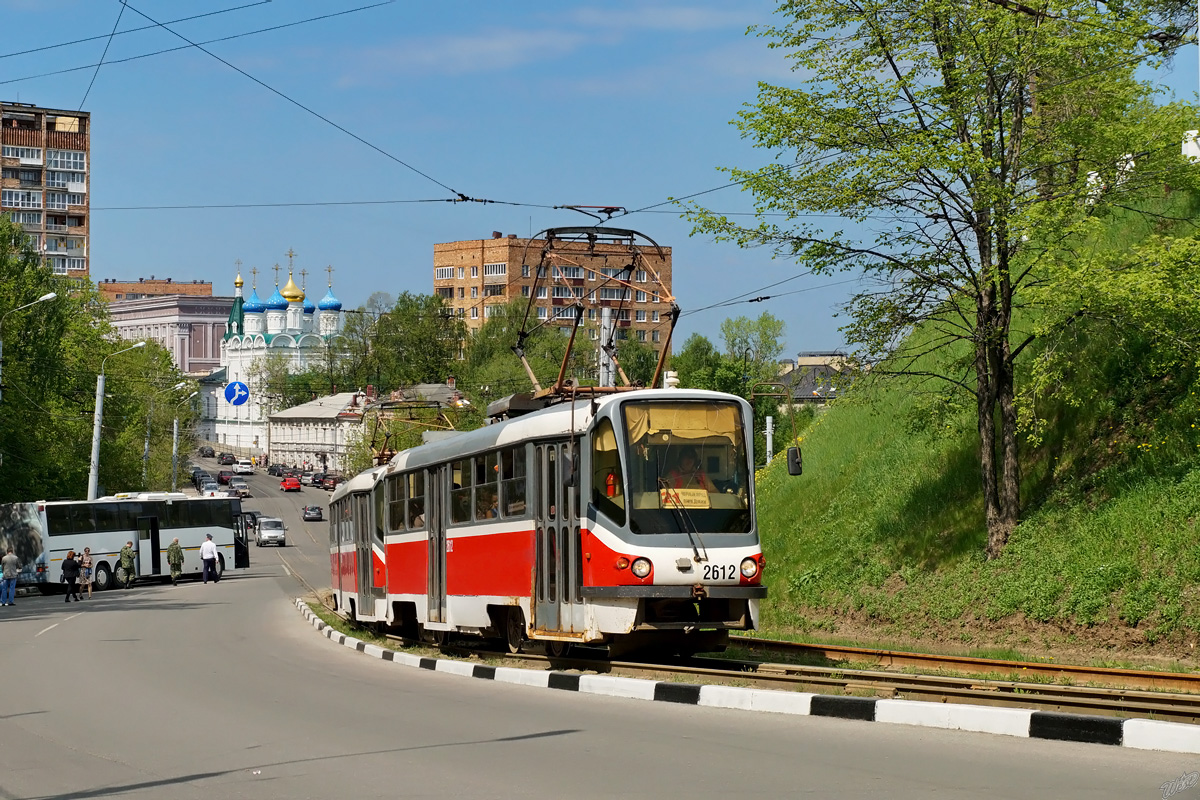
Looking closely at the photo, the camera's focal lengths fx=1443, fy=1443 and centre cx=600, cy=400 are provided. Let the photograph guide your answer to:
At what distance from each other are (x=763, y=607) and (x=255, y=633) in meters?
9.09

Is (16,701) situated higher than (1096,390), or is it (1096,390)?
(1096,390)

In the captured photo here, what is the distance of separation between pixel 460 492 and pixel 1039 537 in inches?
344

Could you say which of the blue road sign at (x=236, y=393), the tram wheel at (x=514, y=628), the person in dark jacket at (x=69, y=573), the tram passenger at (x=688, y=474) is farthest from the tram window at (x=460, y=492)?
the blue road sign at (x=236, y=393)

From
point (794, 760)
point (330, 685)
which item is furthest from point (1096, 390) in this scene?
point (794, 760)

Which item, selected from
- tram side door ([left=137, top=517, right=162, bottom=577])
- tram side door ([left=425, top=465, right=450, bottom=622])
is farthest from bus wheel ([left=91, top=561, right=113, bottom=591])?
tram side door ([left=425, top=465, right=450, bottom=622])

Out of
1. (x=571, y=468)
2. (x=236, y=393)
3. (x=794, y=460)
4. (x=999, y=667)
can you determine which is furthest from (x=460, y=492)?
(x=236, y=393)

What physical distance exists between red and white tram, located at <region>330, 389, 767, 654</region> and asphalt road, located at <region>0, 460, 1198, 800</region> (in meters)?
1.17

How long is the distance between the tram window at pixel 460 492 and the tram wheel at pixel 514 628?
1.60 metres

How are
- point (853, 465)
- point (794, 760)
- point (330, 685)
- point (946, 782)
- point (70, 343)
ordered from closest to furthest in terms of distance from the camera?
1. point (946, 782)
2. point (794, 760)
3. point (330, 685)
4. point (853, 465)
5. point (70, 343)

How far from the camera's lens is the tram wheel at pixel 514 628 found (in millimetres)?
16922

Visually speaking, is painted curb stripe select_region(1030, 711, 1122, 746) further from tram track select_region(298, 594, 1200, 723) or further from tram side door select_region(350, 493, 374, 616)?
tram side door select_region(350, 493, 374, 616)

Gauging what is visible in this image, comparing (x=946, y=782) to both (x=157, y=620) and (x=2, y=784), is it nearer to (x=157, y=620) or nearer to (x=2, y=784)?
(x=2, y=784)

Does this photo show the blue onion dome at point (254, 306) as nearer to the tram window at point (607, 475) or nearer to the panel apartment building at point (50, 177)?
the panel apartment building at point (50, 177)

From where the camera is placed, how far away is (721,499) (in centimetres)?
1485
